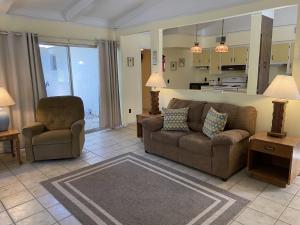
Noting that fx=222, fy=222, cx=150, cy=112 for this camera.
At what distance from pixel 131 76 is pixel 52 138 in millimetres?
2789

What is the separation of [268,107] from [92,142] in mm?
3227

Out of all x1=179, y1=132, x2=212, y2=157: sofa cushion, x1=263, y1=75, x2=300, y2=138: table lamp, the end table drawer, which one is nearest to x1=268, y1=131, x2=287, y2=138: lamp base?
x1=263, y1=75, x2=300, y2=138: table lamp

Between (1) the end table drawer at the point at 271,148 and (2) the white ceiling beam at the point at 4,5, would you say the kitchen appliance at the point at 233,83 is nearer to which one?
(1) the end table drawer at the point at 271,148

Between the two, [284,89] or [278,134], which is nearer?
[284,89]

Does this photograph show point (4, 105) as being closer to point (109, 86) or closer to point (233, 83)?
point (109, 86)

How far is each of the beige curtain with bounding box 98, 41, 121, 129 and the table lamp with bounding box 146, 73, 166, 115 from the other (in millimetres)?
1267

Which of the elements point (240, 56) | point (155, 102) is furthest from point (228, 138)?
point (240, 56)

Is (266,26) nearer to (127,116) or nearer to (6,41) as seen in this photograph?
(127,116)

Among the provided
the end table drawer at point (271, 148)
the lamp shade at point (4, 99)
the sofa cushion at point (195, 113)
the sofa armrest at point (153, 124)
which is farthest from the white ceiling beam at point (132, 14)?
the end table drawer at point (271, 148)

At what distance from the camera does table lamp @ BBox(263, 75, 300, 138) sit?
2652 mm

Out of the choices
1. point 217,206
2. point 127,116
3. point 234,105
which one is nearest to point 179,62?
point 127,116

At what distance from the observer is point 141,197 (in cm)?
257

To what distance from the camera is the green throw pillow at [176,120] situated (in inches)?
142

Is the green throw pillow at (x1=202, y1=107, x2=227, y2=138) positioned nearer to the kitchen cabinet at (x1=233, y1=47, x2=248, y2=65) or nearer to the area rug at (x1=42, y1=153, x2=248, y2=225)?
the area rug at (x1=42, y1=153, x2=248, y2=225)
